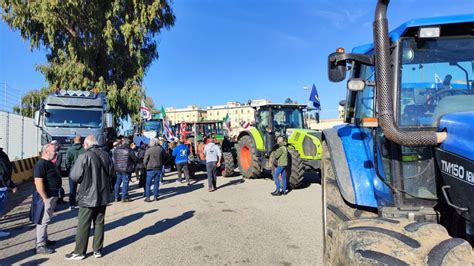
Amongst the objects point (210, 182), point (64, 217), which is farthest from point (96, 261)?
point (210, 182)

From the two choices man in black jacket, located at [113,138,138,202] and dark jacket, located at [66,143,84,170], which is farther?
man in black jacket, located at [113,138,138,202]

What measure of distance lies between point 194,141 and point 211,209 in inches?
313

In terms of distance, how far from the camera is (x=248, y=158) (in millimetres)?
13055

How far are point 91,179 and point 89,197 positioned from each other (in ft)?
0.85

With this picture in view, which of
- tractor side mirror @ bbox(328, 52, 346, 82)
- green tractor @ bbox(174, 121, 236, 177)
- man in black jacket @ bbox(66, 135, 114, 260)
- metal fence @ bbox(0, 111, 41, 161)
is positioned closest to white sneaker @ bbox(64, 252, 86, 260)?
man in black jacket @ bbox(66, 135, 114, 260)

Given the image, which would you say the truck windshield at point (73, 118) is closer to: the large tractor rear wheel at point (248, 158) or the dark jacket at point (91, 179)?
the large tractor rear wheel at point (248, 158)

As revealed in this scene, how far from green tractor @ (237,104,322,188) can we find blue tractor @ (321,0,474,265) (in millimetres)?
6978

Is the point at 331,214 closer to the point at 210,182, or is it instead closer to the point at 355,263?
the point at 355,263

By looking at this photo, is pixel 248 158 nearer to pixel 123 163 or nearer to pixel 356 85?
pixel 123 163

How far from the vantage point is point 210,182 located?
10.9 metres

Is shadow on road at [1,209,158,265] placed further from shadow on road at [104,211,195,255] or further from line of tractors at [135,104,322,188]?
line of tractors at [135,104,322,188]

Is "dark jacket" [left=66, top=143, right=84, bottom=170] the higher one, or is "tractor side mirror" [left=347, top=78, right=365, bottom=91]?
"tractor side mirror" [left=347, top=78, right=365, bottom=91]

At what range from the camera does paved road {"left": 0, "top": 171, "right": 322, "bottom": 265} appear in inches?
203

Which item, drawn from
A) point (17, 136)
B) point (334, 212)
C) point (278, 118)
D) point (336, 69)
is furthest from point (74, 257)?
point (17, 136)
